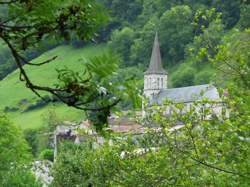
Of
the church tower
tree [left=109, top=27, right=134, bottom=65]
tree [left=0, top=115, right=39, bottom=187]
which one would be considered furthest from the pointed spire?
tree [left=0, top=115, right=39, bottom=187]

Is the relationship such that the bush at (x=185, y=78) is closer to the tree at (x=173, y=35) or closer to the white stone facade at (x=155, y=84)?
the white stone facade at (x=155, y=84)

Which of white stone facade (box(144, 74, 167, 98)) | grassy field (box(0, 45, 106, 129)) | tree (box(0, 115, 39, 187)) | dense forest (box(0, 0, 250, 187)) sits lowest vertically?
grassy field (box(0, 45, 106, 129))

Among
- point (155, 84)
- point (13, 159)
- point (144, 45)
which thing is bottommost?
point (144, 45)

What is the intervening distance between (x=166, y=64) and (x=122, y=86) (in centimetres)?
14957

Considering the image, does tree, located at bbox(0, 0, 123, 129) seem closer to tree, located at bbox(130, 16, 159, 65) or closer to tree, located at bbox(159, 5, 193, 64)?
tree, located at bbox(159, 5, 193, 64)

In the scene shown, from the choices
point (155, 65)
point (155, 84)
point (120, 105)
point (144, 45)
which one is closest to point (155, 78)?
point (155, 84)

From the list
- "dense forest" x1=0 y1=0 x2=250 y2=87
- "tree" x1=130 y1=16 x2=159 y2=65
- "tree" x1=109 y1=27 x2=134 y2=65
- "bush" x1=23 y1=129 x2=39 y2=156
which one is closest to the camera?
"bush" x1=23 y1=129 x2=39 y2=156

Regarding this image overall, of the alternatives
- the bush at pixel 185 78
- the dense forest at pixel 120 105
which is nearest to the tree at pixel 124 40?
the bush at pixel 185 78

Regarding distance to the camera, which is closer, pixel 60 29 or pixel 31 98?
pixel 60 29

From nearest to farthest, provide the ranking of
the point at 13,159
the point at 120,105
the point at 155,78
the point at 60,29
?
the point at 60,29 < the point at 120,105 < the point at 13,159 < the point at 155,78

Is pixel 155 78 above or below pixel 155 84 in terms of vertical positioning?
above

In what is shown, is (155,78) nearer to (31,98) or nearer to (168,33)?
(31,98)

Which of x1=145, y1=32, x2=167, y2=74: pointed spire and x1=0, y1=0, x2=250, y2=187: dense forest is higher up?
x1=0, y1=0, x2=250, y2=187: dense forest

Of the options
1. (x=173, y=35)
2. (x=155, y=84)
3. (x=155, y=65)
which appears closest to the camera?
(x=155, y=84)
